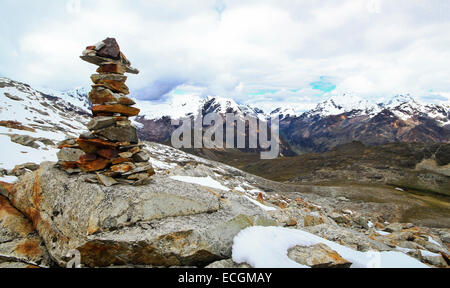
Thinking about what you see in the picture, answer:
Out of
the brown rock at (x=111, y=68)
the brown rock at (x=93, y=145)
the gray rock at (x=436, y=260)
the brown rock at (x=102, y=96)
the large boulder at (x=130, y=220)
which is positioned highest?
the brown rock at (x=111, y=68)

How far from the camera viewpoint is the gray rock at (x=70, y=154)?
12258mm

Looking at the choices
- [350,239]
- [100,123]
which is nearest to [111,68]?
[100,123]

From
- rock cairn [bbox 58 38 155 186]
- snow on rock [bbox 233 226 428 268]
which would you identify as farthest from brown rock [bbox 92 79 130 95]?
snow on rock [bbox 233 226 428 268]

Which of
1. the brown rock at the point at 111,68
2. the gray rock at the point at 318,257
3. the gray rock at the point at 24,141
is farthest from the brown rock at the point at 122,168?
the gray rock at the point at 24,141

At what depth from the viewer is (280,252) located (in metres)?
9.27

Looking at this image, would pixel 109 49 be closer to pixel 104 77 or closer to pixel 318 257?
pixel 104 77

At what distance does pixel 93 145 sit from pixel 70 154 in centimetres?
129

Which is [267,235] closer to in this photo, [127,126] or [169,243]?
[169,243]

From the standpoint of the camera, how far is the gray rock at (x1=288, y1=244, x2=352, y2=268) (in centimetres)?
875

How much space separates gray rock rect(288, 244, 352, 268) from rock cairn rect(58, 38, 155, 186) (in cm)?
811

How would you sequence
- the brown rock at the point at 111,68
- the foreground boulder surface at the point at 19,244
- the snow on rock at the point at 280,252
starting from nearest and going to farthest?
the snow on rock at the point at 280,252
the foreground boulder surface at the point at 19,244
the brown rock at the point at 111,68

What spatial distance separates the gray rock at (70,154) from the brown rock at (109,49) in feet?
18.0

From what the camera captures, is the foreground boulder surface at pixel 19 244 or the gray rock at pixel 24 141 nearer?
the foreground boulder surface at pixel 19 244

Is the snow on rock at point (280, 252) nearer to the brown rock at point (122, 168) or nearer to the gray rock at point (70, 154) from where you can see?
the brown rock at point (122, 168)
